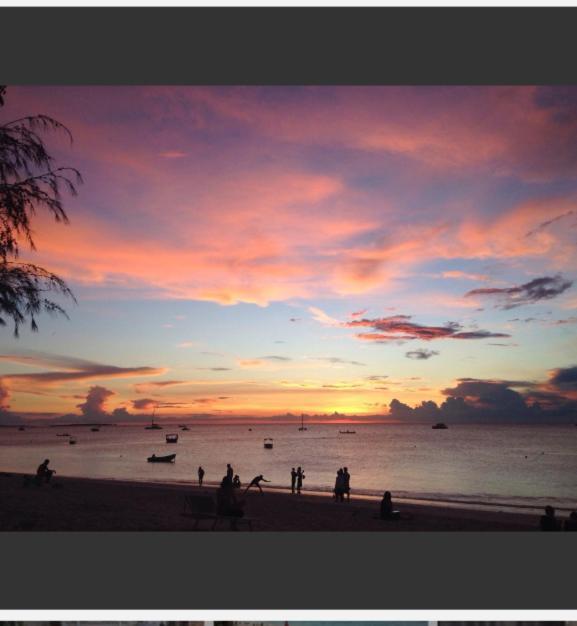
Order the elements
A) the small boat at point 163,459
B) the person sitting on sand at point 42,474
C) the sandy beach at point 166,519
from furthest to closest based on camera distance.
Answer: the small boat at point 163,459
the person sitting on sand at point 42,474
the sandy beach at point 166,519

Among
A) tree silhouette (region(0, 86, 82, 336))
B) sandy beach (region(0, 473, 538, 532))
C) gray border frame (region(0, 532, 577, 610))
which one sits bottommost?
gray border frame (region(0, 532, 577, 610))

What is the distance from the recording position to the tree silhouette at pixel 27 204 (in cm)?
716

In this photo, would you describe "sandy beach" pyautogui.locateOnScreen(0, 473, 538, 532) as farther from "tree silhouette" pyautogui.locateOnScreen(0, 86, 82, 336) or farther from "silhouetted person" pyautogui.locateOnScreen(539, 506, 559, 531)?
"tree silhouette" pyautogui.locateOnScreen(0, 86, 82, 336)

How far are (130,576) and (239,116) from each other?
744 centimetres

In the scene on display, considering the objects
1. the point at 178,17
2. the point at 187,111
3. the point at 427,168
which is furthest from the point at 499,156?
the point at 178,17

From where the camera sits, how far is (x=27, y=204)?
728 centimetres

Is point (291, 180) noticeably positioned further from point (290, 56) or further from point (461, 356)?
point (461, 356)

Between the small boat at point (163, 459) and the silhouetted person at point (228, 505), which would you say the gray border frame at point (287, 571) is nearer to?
the silhouetted person at point (228, 505)

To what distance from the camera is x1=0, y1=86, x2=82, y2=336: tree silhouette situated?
7156mm

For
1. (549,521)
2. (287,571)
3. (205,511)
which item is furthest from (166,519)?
(549,521)

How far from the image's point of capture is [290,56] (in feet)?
18.3

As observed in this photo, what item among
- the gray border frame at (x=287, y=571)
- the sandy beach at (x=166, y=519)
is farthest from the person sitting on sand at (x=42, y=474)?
the gray border frame at (x=287, y=571)

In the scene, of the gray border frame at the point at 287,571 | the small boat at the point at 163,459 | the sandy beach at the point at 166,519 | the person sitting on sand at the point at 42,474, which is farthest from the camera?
the small boat at the point at 163,459

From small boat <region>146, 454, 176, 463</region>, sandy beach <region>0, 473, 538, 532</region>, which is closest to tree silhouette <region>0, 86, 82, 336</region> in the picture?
sandy beach <region>0, 473, 538, 532</region>
